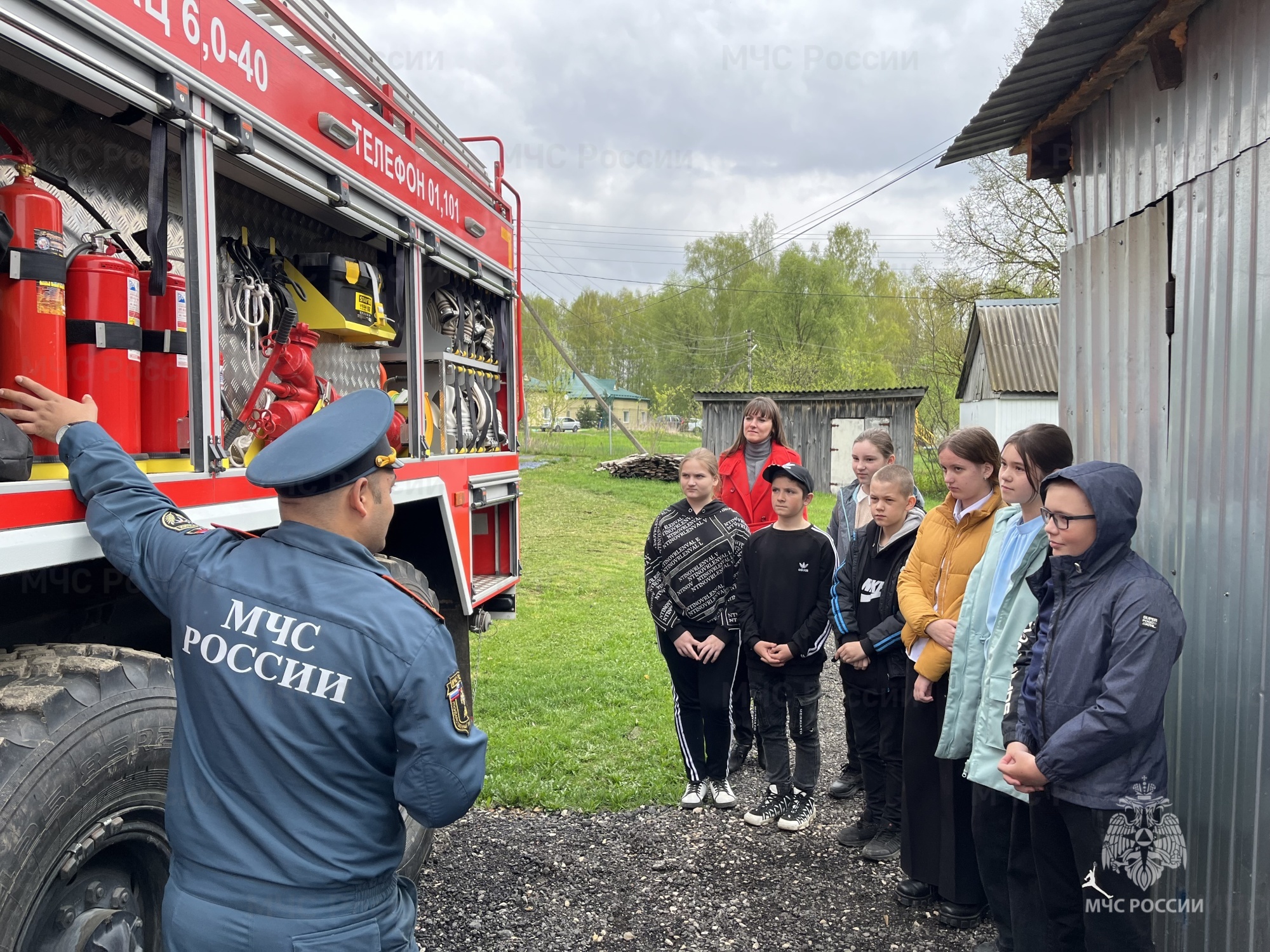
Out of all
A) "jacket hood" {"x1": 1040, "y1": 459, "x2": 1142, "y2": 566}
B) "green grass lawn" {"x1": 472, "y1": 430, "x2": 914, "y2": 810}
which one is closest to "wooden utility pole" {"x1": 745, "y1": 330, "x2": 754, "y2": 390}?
"green grass lawn" {"x1": 472, "y1": 430, "x2": 914, "y2": 810}

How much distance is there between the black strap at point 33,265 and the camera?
6.56ft

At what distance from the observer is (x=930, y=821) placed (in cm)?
350

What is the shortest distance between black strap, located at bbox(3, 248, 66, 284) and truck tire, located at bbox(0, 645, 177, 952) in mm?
831

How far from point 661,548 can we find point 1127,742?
2.47 m

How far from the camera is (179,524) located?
1906mm

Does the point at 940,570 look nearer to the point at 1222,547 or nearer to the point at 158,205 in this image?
the point at 1222,547

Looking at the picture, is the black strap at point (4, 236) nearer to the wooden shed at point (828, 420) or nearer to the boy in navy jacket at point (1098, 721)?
the boy in navy jacket at point (1098, 721)

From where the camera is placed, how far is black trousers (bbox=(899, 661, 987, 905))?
3410mm

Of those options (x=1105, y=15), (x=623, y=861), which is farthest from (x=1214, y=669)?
(x=623, y=861)

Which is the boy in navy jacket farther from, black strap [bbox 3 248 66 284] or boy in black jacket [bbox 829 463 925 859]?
black strap [bbox 3 248 66 284]

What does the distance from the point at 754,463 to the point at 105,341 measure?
12.2ft

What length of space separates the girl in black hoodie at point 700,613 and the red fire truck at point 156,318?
105 cm

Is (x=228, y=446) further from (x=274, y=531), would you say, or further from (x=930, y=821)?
(x=930, y=821)

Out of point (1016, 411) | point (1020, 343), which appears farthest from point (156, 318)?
point (1020, 343)
